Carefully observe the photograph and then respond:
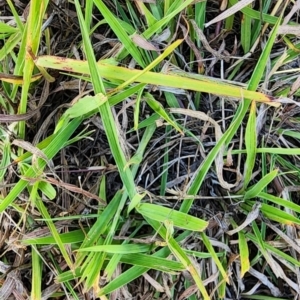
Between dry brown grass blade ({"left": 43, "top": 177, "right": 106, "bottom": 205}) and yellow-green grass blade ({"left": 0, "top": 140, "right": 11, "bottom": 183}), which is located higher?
yellow-green grass blade ({"left": 0, "top": 140, "right": 11, "bottom": 183})

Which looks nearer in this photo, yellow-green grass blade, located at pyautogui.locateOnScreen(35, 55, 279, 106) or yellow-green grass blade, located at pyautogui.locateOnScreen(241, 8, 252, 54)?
yellow-green grass blade, located at pyautogui.locateOnScreen(35, 55, 279, 106)

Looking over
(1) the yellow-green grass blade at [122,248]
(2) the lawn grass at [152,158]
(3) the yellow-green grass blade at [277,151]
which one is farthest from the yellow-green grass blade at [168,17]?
(1) the yellow-green grass blade at [122,248]

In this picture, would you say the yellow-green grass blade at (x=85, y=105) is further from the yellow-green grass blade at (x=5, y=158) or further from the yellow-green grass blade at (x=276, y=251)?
the yellow-green grass blade at (x=276, y=251)

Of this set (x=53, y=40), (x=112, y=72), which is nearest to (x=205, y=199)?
(x=112, y=72)

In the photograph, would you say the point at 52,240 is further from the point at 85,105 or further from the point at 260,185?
the point at 260,185

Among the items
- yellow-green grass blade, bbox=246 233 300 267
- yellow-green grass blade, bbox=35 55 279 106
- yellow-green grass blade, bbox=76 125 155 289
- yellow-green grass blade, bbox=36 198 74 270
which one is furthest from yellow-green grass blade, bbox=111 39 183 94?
yellow-green grass blade, bbox=246 233 300 267

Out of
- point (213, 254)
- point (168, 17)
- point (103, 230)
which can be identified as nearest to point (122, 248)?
point (103, 230)

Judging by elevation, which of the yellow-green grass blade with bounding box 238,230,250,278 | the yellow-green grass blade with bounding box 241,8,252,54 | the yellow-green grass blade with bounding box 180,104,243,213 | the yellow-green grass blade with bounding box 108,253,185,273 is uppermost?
the yellow-green grass blade with bounding box 241,8,252,54

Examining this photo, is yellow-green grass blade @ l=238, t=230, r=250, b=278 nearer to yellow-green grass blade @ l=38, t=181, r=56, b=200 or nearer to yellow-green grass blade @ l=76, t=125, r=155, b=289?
yellow-green grass blade @ l=76, t=125, r=155, b=289
